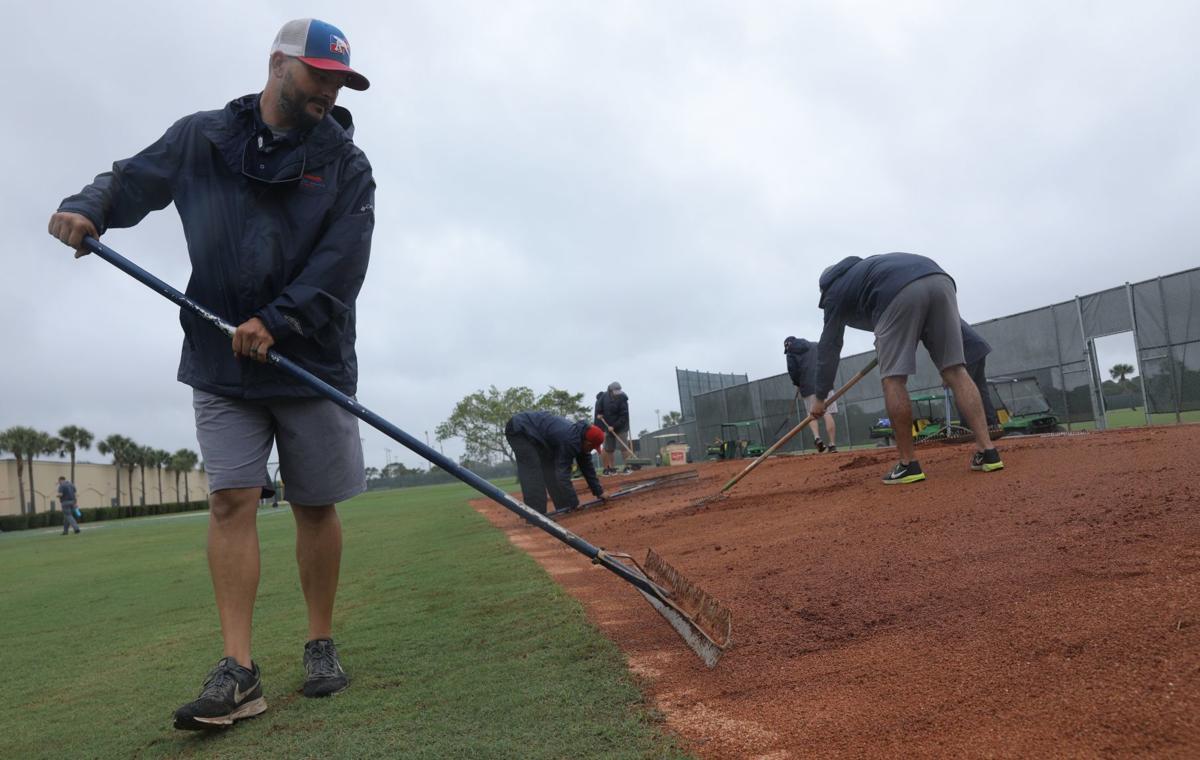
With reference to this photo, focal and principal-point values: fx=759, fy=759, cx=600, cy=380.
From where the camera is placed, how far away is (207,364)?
8.43 feet

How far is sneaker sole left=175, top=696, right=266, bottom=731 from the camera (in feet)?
6.89

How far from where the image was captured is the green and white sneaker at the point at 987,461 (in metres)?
4.78

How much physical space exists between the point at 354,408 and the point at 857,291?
3810 millimetres

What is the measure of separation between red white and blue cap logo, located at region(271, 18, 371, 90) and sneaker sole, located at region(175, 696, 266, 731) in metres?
2.05

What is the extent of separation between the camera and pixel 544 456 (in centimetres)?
905

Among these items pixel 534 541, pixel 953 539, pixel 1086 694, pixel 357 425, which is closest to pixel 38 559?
pixel 534 541

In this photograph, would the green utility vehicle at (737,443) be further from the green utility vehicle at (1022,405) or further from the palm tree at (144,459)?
the palm tree at (144,459)

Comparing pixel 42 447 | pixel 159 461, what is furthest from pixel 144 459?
pixel 42 447

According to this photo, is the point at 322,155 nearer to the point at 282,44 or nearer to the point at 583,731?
the point at 282,44

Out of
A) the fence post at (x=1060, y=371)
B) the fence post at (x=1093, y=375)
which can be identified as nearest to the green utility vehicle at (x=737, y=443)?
the fence post at (x=1060, y=371)

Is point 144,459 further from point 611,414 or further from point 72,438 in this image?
point 611,414

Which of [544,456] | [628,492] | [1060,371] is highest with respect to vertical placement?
[1060,371]

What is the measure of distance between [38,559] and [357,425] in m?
10.9

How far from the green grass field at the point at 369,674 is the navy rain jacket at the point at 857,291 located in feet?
8.62
